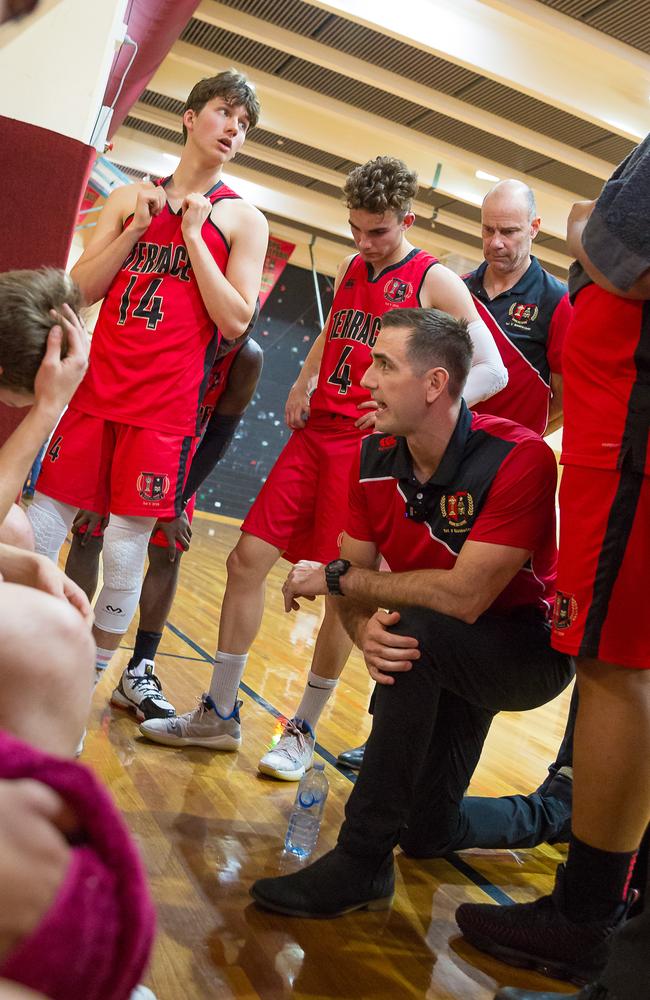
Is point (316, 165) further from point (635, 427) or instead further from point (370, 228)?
point (635, 427)

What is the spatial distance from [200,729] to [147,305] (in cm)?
121

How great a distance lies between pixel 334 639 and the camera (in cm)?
275

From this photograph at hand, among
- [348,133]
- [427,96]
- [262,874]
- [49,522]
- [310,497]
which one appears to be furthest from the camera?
[348,133]

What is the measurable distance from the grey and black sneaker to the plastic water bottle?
748mm

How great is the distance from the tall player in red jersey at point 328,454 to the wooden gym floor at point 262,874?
13 centimetres

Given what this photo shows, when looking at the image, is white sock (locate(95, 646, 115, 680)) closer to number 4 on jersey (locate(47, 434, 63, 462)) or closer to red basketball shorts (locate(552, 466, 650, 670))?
number 4 on jersey (locate(47, 434, 63, 462))

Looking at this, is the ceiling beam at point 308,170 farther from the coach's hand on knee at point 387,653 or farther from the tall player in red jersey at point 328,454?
the coach's hand on knee at point 387,653

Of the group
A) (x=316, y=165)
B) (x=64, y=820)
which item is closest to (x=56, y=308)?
(x=64, y=820)

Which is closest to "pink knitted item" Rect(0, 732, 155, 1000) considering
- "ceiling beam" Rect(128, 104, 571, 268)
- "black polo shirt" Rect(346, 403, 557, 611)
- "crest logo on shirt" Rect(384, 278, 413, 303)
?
"black polo shirt" Rect(346, 403, 557, 611)

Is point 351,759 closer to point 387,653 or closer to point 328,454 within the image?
point 328,454

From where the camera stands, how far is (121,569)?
2.55 metres

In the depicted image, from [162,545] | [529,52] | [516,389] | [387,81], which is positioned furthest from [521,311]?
[387,81]

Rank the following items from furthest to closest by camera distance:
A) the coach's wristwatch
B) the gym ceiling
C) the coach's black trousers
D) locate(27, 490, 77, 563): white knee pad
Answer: the gym ceiling < locate(27, 490, 77, 563): white knee pad < the coach's wristwatch < the coach's black trousers

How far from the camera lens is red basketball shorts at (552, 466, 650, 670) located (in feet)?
5.18
